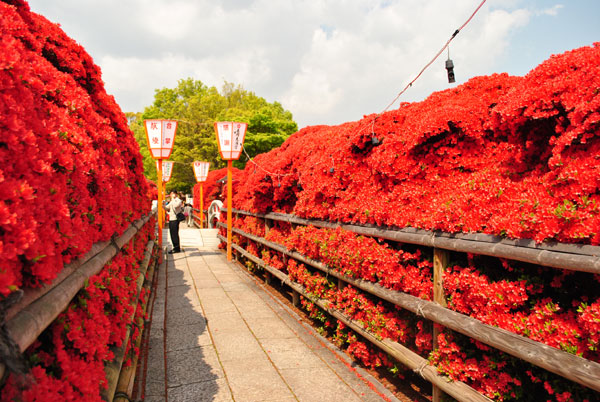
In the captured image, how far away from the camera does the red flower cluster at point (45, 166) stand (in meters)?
1.30

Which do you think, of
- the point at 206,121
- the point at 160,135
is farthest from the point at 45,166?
the point at 206,121

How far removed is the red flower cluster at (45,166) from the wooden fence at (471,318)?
223cm

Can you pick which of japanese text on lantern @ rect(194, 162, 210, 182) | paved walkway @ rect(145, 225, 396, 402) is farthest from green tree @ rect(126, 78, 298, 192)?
paved walkway @ rect(145, 225, 396, 402)

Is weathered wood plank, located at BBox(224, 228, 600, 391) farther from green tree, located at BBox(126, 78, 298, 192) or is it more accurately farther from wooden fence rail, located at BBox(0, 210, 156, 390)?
green tree, located at BBox(126, 78, 298, 192)

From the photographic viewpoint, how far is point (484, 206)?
256 centimetres

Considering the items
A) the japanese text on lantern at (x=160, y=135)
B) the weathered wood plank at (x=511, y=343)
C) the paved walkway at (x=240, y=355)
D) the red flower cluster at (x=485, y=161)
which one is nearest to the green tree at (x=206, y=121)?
the japanese text on lantern at (x=160, y=135)

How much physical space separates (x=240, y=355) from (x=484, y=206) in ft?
9.65

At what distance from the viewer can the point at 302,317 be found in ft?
18.3

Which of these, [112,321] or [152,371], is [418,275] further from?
[152,371]

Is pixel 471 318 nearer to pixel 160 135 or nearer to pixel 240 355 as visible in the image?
pixel 240 355

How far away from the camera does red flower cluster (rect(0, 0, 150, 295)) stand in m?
1.30

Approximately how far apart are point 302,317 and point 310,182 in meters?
1.98

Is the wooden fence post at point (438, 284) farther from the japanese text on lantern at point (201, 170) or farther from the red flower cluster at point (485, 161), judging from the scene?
the japanese text on lantern at point (201, 170)

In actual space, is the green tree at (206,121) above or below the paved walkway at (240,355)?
above
